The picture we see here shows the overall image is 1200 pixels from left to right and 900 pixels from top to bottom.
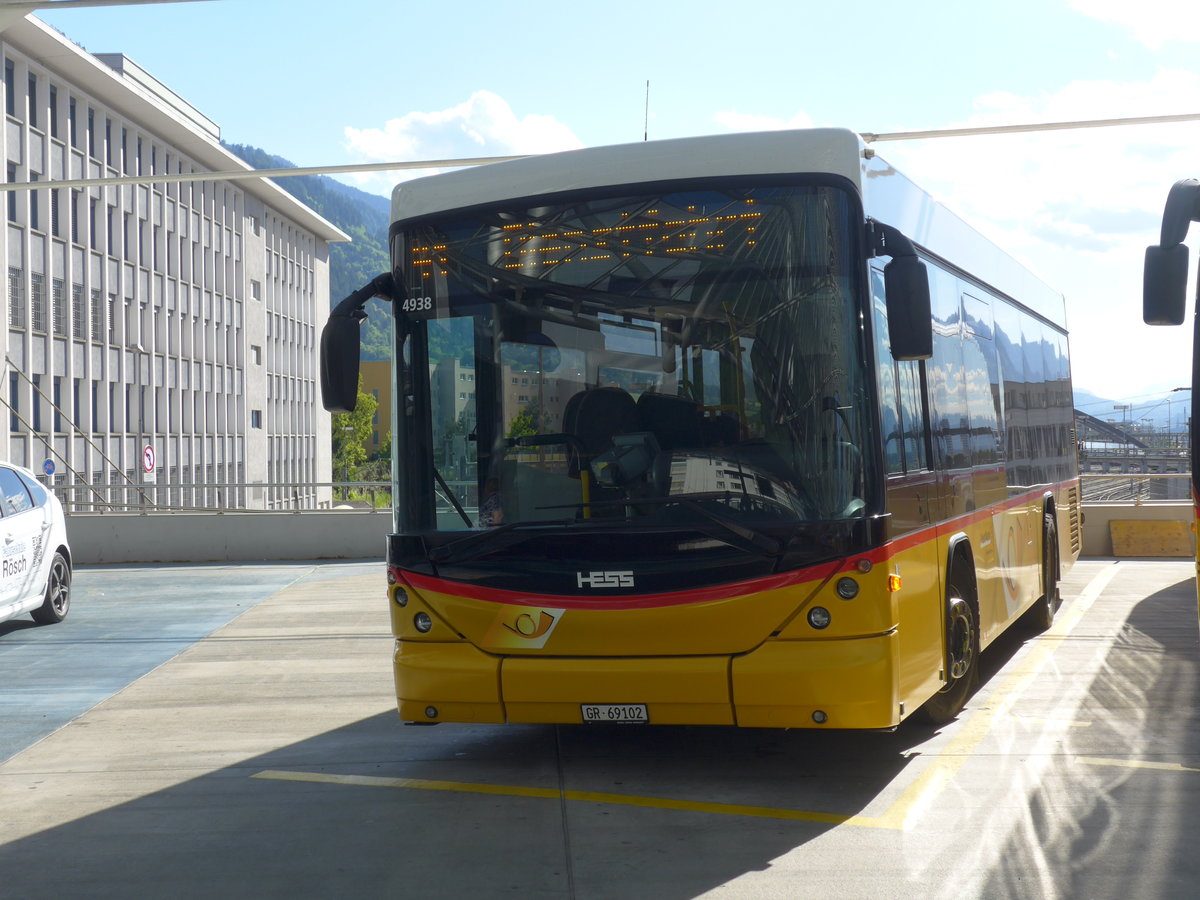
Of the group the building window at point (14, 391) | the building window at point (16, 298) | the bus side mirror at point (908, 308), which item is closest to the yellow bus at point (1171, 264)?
the bus side mirror at point (908, 308)

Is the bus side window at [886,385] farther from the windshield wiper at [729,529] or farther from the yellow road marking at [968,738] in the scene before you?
the yellow road marking at [968,738]

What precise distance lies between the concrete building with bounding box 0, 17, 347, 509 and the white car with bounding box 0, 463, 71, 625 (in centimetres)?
2265

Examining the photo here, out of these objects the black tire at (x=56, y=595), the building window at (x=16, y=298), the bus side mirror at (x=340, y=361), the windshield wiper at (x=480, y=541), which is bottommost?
the black tire at (x=56, y=595)

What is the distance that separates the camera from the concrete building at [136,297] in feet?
171

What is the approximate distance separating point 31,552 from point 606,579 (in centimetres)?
854

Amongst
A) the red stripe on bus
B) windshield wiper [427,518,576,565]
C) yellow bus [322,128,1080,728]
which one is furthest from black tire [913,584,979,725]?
windshield wiper [427,518,576,565]

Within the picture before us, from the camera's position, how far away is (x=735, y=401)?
262 inches

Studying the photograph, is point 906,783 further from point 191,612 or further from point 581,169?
point 191,612

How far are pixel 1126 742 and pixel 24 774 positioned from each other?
5.88m

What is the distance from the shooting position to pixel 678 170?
270 inches

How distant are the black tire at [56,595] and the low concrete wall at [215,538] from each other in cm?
723

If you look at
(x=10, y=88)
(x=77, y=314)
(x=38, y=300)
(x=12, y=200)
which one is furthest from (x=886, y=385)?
(x=77, y=314)

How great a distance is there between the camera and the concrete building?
5209 cm

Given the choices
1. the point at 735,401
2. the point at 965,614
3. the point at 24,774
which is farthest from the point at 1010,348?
the point at 24,774
